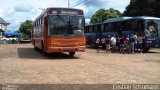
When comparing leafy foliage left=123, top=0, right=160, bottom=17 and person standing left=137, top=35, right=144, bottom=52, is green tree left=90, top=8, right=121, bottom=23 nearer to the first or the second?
leafy foliage left=123, top=0, right=160, bottom=17

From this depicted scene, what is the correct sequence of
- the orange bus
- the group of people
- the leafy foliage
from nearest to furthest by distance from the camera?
the orange bus < the group of people < the leafy foliage

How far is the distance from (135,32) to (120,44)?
10.2 feet

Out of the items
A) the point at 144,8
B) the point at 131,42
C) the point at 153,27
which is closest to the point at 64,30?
the point at 131,42

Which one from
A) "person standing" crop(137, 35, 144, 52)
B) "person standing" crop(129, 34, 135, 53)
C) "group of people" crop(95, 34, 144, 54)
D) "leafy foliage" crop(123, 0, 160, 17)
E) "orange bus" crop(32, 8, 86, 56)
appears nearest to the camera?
"orange bus" crop(32, 8, 86, 56)

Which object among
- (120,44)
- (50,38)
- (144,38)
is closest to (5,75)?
(50,38)

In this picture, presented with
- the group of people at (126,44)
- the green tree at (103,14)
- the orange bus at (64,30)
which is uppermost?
the green tree at (103,14)

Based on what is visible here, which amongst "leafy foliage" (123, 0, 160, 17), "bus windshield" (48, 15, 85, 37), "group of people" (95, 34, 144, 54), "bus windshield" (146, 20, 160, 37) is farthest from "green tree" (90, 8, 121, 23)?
"bus windshield" (48, 15, 85, 37)

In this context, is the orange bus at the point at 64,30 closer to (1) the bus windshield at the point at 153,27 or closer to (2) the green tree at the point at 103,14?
(1) the bus windshield at the point at 153,27

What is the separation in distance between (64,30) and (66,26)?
30 centimetres

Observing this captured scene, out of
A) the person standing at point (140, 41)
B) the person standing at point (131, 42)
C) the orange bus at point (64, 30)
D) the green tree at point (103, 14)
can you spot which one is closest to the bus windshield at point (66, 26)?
the orange bus at point (64, 30)

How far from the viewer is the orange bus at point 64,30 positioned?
23.2 metres

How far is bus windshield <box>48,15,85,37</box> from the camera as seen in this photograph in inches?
914

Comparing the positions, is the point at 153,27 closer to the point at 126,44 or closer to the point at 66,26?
the point at 126,44

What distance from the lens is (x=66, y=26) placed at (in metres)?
23.4
